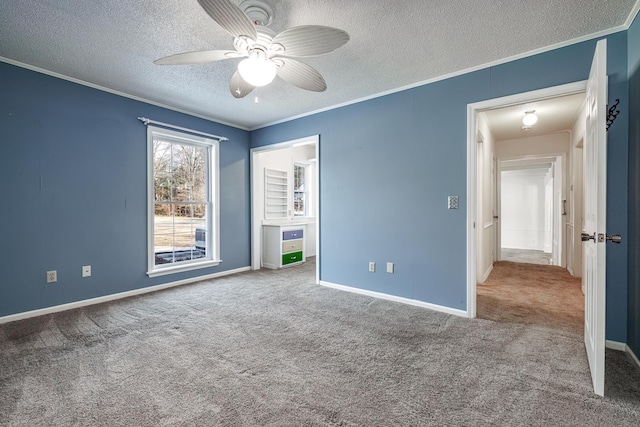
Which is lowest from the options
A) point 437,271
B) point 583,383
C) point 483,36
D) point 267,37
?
point 583,383

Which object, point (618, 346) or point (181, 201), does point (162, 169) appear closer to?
point (181, 201)

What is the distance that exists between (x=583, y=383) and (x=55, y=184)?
4960 millimetres

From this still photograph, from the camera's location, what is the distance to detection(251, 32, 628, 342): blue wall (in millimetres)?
2309

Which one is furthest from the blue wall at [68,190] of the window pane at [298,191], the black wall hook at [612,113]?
the black wall hook at [612,113]

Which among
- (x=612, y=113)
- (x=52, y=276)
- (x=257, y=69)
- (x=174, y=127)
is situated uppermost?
(x=174, y=127)

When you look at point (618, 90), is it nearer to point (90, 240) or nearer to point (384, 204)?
point (384, 204)

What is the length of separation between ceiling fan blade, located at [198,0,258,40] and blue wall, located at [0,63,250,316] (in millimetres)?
2742

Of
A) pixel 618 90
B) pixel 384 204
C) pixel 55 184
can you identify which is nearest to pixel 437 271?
pixel 384 204

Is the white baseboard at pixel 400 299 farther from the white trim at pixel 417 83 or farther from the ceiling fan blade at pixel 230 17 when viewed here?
the ceiling fan blade at pixel 230 17

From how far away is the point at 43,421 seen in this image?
152cm

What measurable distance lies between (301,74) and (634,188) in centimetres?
268

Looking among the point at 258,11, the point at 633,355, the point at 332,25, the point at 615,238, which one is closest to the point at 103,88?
the point at 258,11

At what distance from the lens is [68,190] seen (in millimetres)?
3215

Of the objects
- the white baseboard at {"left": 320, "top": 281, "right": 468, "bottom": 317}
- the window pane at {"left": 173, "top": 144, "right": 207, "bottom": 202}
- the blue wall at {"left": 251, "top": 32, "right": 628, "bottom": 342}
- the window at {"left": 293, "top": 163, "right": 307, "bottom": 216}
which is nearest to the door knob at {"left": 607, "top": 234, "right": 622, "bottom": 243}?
the blue wall at {"left": 251, "top": 32, "right": 628, "bottom": 342}
